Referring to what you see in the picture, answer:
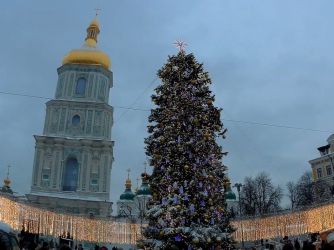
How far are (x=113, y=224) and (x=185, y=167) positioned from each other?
502 inches

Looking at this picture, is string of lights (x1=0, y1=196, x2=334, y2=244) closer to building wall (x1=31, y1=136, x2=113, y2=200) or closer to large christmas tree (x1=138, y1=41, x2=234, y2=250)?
large christmas tree (x1=138, y1=41, x2=234, y2=250)

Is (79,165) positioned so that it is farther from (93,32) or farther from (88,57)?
(93,32)

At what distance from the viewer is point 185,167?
11.2 m

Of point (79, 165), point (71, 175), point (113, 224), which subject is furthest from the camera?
point (71, 175)

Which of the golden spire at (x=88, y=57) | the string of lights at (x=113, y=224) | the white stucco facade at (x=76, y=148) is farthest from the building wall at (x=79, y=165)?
the string of lights at (x=113, y=224)

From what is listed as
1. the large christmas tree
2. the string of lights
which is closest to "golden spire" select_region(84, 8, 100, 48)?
the string of lights

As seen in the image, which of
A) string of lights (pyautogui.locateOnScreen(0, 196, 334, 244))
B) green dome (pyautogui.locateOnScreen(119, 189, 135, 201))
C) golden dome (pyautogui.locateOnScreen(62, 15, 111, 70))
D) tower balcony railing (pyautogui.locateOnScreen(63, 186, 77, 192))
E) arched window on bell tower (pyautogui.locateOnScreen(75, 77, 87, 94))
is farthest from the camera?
green dome (pyautogui.locateOnScreen(119, 189, 135, 201))

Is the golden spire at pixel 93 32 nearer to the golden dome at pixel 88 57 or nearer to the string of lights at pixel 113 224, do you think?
the golden dome at pixel 88 57

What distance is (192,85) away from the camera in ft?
41.4

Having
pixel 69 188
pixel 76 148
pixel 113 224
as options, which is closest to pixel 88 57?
pixel 76 148

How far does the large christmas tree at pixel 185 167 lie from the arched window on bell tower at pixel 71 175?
28535mm

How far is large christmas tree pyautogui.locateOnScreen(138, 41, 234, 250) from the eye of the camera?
1086 centimetres

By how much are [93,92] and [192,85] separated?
1231 inches

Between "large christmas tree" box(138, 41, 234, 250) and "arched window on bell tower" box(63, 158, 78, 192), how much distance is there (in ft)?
93.6
